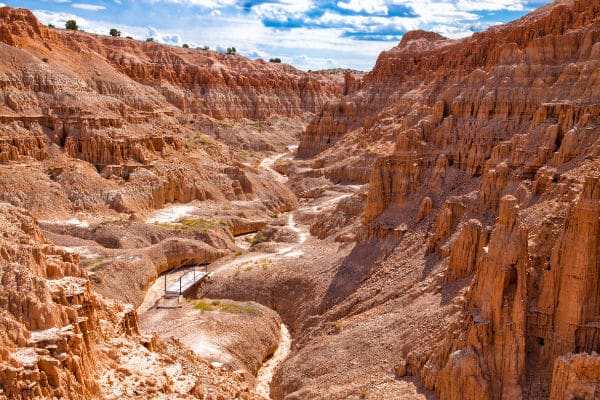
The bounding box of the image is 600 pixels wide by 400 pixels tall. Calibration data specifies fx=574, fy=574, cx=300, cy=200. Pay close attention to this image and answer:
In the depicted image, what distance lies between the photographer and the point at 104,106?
80.3m

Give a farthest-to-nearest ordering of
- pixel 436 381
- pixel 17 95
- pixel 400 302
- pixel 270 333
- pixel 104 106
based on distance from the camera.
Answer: pixel 104 106 → pixel 17 95 → pixel 270 333 → pixel 400 302 → pixel 436 381

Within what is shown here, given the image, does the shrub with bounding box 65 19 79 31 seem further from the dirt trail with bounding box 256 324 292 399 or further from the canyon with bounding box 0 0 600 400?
the dirt trail with bounding box 256 324 292 399

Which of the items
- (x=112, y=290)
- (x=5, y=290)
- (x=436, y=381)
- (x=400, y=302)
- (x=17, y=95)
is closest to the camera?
(x=5, y=290)

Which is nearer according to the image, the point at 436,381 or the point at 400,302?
the point at 436,381

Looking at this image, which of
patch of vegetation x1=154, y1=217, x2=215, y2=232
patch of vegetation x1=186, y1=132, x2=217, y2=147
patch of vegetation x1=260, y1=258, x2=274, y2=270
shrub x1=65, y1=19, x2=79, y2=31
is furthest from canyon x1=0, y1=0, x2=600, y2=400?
shrub x1=65, y1=19, x2=79, y2=31

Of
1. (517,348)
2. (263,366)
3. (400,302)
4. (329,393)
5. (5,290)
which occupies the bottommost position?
(263,366)

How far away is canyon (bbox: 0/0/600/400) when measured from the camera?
2016 centimetres

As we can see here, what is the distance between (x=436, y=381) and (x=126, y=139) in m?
60.1

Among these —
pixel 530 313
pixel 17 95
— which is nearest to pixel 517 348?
pixel 530 313

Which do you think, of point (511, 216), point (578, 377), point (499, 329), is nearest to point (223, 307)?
point (499, 329)

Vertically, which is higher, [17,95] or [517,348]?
[17,95]

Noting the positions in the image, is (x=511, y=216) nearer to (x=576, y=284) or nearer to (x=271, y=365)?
(x=576, y=284)

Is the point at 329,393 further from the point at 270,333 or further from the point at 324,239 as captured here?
the point at 324,239

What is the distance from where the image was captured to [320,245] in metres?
48.8
